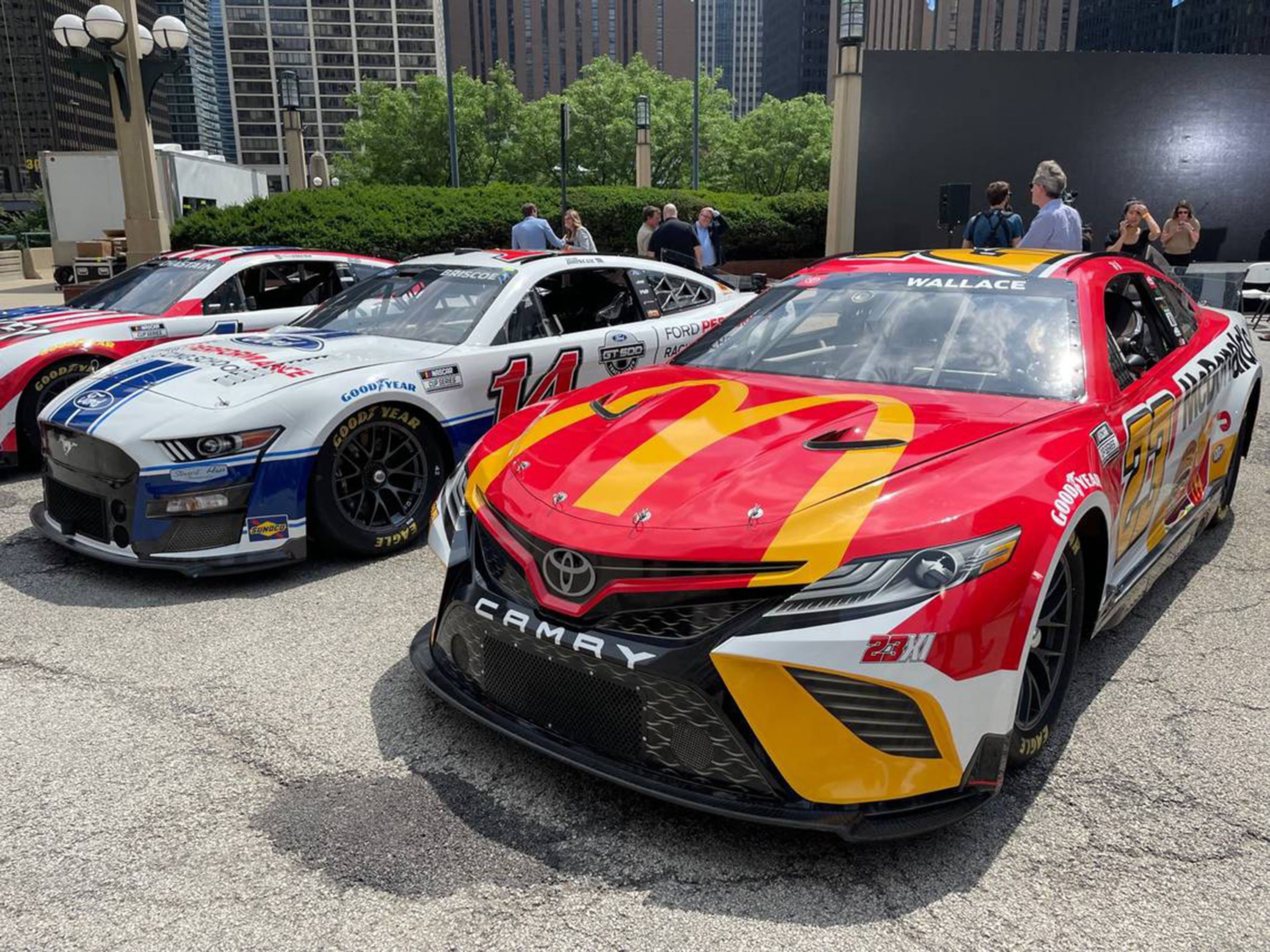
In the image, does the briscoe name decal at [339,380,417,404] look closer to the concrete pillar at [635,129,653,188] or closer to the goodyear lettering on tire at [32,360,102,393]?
the goodyear lettering on tire at [32,360,102,393]

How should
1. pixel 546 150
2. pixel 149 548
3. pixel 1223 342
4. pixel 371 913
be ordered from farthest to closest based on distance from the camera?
pixel 546 150 → pixel 1223 342 → pixel 149 548 → pixel 371 913

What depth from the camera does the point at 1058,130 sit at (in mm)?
24531

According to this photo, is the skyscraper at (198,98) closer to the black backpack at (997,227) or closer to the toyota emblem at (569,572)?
the black backpack at (997,227)

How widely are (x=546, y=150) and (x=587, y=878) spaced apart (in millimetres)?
48151

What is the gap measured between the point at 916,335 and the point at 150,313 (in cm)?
598

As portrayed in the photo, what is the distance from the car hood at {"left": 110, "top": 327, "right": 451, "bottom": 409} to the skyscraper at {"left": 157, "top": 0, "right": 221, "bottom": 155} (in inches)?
7420

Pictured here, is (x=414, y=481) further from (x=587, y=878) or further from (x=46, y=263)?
(x=46, y=263)

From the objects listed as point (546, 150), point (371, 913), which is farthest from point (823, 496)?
point (546, 150)

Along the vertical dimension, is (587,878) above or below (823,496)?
below

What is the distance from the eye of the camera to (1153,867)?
2.64 m

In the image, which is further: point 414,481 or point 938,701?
point 414,481

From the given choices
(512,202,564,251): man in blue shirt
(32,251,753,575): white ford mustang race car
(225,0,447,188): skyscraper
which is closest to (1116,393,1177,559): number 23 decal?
(32,251,753,575): white ford mustang race car

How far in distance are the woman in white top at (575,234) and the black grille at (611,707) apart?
10806mm

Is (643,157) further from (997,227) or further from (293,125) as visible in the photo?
(997,227)
